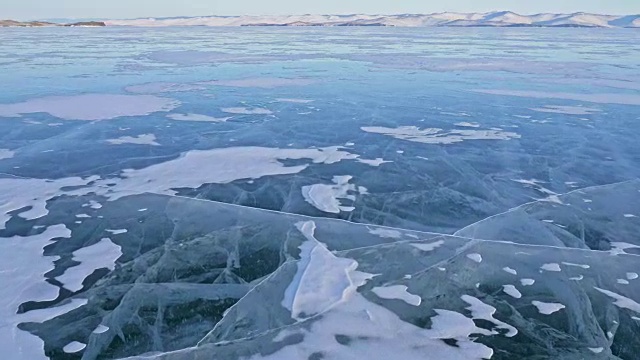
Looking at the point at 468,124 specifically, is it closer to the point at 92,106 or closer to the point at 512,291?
the point at 512,291

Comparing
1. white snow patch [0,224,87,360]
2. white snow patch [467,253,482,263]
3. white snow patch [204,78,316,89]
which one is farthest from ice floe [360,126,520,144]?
white snow patch [204,78,316,89]

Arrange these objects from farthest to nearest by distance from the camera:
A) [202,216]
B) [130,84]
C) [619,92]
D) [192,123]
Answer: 1. [130,84]
2. [619,92]
3. [192,123]
4. [202,216]

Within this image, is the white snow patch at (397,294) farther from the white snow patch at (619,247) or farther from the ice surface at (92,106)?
the ice surface at (92,106)

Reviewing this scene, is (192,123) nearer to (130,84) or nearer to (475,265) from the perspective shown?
(130,84)

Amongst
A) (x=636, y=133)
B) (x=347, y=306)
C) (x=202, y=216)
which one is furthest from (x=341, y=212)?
(x=636, y=133)

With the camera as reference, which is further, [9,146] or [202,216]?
[9,146]

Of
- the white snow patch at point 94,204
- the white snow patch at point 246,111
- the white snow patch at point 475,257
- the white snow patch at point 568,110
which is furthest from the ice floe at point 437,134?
the white snow patch at point 94,204

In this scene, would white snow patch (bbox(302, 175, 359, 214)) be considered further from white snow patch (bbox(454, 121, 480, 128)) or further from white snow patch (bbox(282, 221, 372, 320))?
white snow patch (bbox(454, 121, 480, 128))
